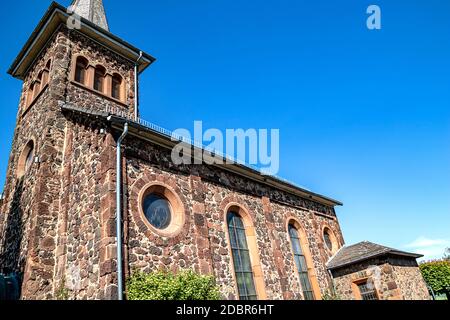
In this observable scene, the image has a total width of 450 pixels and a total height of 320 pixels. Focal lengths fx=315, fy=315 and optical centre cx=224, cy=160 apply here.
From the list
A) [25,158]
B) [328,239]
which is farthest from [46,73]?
[328,239]

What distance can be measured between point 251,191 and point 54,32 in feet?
37.1

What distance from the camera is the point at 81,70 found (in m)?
14.1

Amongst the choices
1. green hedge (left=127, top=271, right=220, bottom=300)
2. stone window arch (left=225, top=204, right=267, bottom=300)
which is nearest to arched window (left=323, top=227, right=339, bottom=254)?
stone window arch (left=225, top=204, right=267, bottom=300)

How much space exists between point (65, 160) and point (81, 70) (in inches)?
206

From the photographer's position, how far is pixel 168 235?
9477 mm

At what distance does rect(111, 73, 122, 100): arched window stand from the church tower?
0.19 ft

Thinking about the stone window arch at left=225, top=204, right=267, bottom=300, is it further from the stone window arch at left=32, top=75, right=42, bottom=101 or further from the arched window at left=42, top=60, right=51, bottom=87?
the stone window arch at left=32, top=75, right=42, bottom=101

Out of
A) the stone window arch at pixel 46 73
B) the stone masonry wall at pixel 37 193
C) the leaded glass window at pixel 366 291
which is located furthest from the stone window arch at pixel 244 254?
the stone window arch at pixel 46 73

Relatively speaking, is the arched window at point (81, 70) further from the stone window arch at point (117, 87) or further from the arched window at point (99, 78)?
the stone window arch at point (117, 87)

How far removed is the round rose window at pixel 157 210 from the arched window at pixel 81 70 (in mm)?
7138

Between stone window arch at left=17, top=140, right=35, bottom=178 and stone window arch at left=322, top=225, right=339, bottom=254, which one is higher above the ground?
stone window arch at left=17, top=140, right=35, bottom=178

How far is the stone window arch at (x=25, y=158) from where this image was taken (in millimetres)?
12712

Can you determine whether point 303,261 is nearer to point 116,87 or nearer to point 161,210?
point 161,210

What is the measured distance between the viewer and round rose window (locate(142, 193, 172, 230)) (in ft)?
31.4
